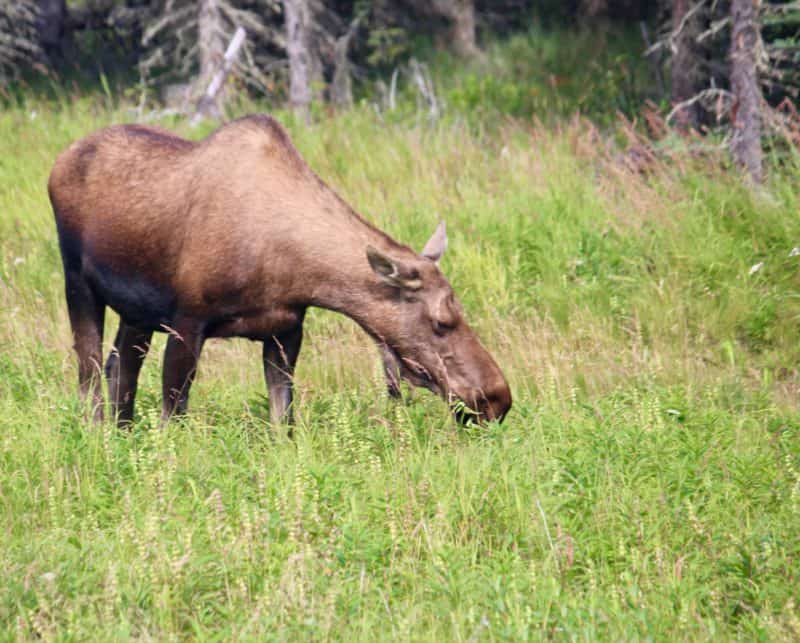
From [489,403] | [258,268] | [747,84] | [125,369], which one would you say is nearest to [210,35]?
[747,84]

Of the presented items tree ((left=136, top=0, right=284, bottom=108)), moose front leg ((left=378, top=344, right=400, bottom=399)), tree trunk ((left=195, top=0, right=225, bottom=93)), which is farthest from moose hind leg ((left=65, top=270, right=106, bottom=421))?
tree trunk ((left=195, top=0, right=225, bottom=93))

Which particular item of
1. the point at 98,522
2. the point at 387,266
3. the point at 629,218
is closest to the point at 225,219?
the point at 387,266

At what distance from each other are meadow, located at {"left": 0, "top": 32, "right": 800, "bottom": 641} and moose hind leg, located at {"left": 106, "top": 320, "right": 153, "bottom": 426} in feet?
0.70

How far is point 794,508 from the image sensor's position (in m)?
5.29

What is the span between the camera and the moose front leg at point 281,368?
6.94m

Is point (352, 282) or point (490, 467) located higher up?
point (352, 282)

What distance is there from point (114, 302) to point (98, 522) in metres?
2.12

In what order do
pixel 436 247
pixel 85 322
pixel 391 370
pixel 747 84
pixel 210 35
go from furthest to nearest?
pixel 210 35
pixel 747 84
pixel 85 322
pixel 436 247
pixel 391 370

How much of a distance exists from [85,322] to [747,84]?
6.21 meters

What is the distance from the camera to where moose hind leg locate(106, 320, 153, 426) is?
7504 millimetres

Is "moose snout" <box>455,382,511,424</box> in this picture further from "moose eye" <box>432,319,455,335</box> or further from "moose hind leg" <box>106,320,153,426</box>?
"moose hind leg" <box>106,320,153,426</box>

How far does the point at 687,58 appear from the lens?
1348cm

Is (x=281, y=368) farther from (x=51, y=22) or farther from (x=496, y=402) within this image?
(x=51, y=22)

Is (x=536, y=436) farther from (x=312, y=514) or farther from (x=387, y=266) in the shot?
(x=312, y=514)
